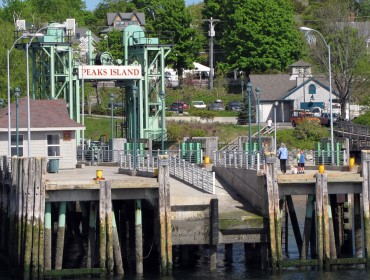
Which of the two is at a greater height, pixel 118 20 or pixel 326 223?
pixel 118 20

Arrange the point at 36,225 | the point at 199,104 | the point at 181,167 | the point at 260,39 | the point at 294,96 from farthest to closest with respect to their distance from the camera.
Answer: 1. the point at 260,39
2. the point at 199,104
3. the point at 294,96
4. the point at 181,167
5. the point at 36,225

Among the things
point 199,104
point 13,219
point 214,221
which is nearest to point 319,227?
point 214,221

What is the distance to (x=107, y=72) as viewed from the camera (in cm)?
7788

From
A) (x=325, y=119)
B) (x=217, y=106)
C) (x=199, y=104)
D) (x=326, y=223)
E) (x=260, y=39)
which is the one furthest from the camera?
(x=260, y=39)

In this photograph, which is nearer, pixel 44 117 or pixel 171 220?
pixel 171 220

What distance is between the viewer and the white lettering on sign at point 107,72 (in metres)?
77.8

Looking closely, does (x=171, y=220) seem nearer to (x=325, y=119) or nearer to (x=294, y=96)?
(x=325, y=119)

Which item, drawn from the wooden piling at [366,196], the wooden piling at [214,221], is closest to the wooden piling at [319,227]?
the wooden piling at [366,196]

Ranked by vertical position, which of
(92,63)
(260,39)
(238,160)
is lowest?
(238,160)

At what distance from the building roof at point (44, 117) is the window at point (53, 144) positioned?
2.23 feet

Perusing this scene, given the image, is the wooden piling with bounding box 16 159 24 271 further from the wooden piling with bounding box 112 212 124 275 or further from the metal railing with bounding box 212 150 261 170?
the metal railing with bounding box 212 150 261 170

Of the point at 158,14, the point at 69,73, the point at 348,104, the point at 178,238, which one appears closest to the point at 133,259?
the point at 178,238

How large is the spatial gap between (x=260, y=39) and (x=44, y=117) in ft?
212

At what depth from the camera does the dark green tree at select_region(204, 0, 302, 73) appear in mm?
129625
